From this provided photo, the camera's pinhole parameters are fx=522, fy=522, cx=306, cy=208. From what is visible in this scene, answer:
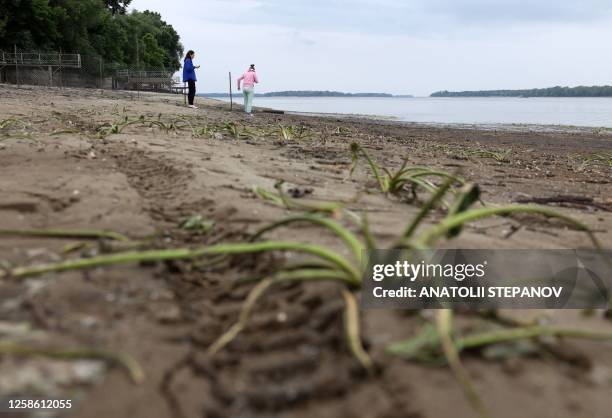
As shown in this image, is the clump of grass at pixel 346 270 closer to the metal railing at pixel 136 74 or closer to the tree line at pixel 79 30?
the tree line at pixel 79 30

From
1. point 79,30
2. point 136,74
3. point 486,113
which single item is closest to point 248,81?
point 486,113

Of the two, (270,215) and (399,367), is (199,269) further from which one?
(399,367)

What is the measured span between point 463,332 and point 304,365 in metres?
0.42

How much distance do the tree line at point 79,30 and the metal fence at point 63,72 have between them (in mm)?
1240

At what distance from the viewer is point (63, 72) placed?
40.0 m

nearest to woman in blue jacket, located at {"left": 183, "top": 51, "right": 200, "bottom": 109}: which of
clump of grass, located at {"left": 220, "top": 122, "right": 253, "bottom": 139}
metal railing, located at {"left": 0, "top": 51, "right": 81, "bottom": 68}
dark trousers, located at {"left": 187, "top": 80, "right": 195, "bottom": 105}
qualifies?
dark trousers, located at {"left": 187, "top": 80, "right": 195, "bottom": 105}

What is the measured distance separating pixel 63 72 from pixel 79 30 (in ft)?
20.6

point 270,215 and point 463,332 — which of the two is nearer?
point 463,332

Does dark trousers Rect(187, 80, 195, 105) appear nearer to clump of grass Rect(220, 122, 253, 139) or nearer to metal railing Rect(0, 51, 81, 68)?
clump of grass Rect(220, 122, 253, 139)

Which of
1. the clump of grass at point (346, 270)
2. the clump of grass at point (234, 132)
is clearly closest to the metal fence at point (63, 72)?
the clump of grass at point (234, 132)

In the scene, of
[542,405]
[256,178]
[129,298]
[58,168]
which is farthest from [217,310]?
[58,168]

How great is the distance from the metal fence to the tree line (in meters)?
1.24

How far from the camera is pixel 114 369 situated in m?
1.17

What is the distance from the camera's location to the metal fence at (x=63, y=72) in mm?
35062
